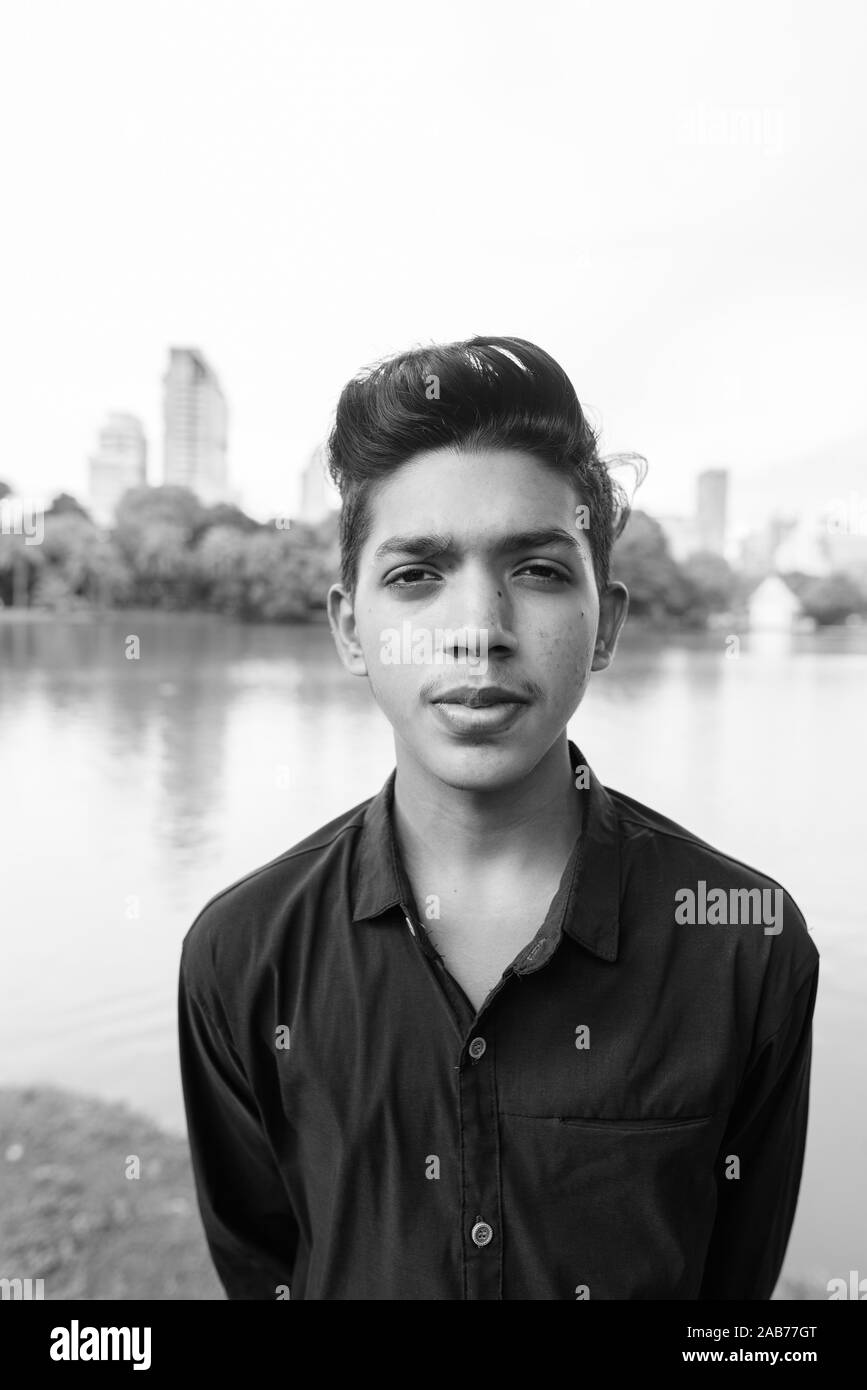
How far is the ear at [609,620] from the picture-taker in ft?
3.45

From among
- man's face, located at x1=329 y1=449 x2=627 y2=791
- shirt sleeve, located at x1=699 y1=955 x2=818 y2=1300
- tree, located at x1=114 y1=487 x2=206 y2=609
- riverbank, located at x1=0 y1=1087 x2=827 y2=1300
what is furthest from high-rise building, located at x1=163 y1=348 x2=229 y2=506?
shirt sleeve, located at x1=699 y1=955 x2=818 y2=1300

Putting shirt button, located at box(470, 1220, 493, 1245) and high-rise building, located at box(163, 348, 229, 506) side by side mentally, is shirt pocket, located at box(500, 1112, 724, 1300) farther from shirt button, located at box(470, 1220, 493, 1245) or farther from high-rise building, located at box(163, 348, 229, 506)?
high-rise building, located at box(163, 348, 229, 506)

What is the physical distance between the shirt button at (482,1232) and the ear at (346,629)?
1.83 ft

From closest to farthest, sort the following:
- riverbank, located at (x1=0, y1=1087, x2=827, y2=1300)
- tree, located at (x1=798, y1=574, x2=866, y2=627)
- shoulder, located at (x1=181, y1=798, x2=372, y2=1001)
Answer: shoulder, located at (x1=181, y1=798, x2=372, y2=1001), riverbank, located at (x1=0, y1=1087, x2=827, y2=1300), tree, located at (x1=798, y1=574, x2=866, y2=627)

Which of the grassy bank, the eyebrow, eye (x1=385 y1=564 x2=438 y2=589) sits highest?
the eyebrow

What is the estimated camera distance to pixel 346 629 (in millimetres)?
1069

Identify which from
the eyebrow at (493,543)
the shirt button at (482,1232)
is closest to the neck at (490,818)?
the eyebrow at (493,543)

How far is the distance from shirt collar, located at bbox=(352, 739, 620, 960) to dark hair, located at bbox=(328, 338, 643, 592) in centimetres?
25

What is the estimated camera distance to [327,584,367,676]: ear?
3.46ft

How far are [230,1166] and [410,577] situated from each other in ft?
2.47

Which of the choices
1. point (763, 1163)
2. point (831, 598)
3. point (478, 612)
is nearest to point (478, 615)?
point (478, 612)
